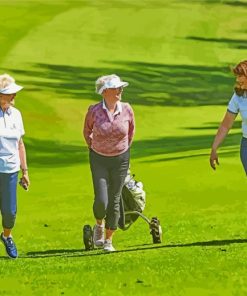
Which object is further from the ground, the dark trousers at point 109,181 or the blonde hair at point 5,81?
the blonde hair at point 5,81

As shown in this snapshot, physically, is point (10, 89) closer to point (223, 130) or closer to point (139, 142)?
point (223, 130)

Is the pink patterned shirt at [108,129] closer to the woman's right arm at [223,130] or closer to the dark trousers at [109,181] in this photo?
the dark trousers at [109,181]

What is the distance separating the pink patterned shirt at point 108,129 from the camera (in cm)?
1050

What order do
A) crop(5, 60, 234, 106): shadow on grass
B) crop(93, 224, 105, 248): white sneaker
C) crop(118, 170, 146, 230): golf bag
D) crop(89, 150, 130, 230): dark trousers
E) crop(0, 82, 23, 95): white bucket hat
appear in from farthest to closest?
crop(5, 60, 234, 106): shadow on grass
crop(118, 170, 146, 230): golf bag
crop(93, 224, 105, 248): white sneaker
crop(89, 150, 130, 230): dark trousers
crop(0, 82, 23, 95): white bucket hat

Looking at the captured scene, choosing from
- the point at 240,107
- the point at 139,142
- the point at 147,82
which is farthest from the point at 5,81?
the point at 147,82

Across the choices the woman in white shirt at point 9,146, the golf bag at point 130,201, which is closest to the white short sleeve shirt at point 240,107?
the golf bag at point 130,201

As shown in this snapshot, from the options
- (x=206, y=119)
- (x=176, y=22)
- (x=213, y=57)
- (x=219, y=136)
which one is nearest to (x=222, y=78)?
(x=213, y=57)

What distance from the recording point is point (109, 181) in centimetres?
1086

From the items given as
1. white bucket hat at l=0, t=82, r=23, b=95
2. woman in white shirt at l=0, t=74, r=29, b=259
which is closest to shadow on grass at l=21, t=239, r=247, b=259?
woman in white shirt at l=0, t=74, r=29, b=259

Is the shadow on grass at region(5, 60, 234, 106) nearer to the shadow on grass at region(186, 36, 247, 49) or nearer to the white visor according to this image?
the shadow on grass at region(186, 36, 247, 49)

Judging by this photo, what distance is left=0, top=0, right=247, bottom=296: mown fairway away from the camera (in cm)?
943

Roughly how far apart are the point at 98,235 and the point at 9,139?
1.64 metres

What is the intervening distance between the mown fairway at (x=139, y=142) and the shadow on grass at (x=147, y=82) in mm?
67

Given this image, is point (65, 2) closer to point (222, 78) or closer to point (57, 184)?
point (222, 78)
